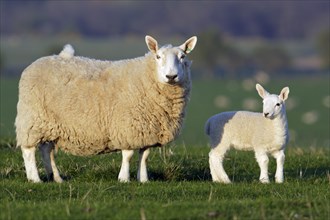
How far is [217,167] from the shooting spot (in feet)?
43.2

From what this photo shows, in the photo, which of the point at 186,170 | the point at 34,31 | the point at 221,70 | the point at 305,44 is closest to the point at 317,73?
the point at 221,70

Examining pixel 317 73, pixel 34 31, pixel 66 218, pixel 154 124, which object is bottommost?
pixel 66 218

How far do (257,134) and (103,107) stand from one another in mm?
2021

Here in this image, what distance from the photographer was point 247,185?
1223 centimetres

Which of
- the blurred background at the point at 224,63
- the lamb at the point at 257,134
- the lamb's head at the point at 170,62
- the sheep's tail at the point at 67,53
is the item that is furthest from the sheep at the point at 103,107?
the blurred background at the point at 224,63

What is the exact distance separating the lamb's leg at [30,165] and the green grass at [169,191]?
16 centimetres

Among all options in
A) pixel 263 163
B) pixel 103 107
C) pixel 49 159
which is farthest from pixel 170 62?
pixel 49 159

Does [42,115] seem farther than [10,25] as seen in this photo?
No

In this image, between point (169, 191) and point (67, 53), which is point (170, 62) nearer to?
point (67, 53)

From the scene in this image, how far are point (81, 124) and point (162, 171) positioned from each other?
1309 mm

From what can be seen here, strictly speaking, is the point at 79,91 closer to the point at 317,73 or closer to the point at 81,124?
the point at 81,124

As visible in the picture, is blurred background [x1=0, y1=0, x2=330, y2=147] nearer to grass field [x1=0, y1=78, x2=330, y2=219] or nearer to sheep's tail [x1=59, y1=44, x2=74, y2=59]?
grass field [x1=0, y1=78, x2=330, y2=219]

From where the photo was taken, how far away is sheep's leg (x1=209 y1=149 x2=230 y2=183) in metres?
13.1

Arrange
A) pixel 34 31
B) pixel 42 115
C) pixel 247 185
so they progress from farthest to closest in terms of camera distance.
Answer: pixel 34 31, pixel 42 115, pixel 247 185
